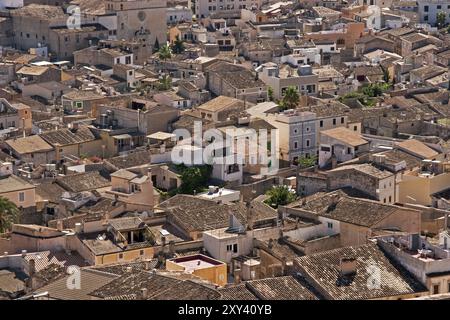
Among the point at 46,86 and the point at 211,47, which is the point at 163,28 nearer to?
the point at 211,47

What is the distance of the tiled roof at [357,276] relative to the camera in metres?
20.8

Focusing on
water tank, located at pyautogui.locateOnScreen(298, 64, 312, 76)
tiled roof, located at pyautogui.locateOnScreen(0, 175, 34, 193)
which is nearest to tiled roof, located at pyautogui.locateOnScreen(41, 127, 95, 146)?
tiled roof, located at pyautogui.locateOnScreen(0, 175, 34, 193)

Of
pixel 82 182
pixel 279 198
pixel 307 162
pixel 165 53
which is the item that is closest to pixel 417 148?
pixel 307 162

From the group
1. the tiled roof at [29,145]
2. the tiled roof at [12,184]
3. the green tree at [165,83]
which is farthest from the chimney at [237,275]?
the green tree at [165,83]

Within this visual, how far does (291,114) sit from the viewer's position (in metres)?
35.7

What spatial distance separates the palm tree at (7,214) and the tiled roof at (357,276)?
26.2ft

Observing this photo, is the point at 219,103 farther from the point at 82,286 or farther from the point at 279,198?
the point at 82,286

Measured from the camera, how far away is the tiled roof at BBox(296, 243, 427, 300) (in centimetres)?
2077

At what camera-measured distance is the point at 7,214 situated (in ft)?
89.9

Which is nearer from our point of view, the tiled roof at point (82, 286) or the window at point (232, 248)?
the tiled roof at point (82, 286)

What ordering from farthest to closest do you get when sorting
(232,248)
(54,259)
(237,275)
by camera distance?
1. (232,248)
2. (54,259)
3. (237,275)

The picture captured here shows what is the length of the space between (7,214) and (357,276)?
9.27 meters

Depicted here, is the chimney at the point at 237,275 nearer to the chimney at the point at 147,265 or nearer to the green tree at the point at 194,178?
the chimney at the point at 147,265
